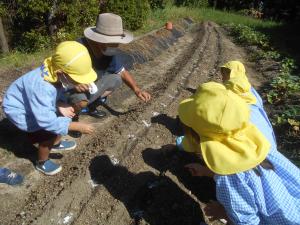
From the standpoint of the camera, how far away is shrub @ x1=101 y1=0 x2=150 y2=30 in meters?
8.39

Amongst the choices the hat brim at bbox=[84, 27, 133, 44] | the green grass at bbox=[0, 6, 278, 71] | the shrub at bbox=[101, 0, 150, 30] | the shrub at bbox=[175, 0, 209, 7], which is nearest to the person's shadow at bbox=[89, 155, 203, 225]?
the hat brim at bbox=[84, 27, 133, 44]

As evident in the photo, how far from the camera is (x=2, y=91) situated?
4.30 meters

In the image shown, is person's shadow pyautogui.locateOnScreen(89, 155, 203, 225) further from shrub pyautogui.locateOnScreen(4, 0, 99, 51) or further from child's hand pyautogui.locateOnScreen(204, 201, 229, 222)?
shrub pyautogui.locateOnScreen(4, 0, 99, 51)

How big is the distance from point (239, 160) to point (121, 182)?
4.68 ft

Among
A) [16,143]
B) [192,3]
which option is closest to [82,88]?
[16,143]

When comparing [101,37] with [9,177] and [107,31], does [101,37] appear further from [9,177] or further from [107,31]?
[9,177]

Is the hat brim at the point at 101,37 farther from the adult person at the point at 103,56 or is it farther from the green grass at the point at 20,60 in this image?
the green grass at the point at 20,60

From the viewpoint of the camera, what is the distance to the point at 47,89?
283 centimetres

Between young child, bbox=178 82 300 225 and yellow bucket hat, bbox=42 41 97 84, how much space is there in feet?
3.07

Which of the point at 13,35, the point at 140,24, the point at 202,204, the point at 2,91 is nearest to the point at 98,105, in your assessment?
the point at 2,91

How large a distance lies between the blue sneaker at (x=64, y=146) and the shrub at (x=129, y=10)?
5.36 m

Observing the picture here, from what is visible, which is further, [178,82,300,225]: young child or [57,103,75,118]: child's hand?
[57,103,75,118]: child's hand

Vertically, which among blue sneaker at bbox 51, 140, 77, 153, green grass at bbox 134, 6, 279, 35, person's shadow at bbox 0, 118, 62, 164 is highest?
person's shadow at bbox 0, 118, 62, 164

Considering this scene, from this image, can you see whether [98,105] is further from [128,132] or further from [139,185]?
[139,185]
